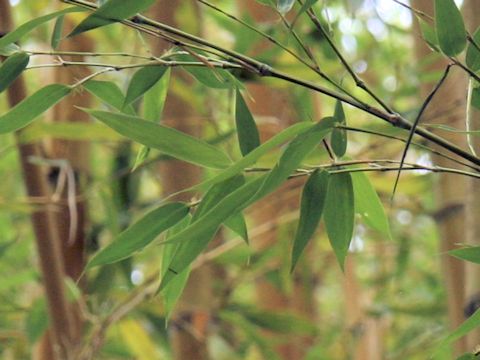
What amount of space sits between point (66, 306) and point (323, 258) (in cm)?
57

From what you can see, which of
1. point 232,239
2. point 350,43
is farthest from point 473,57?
point 350,43

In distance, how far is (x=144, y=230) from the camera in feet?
1.51

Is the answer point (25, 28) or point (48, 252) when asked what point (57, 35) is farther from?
point (48, 252)

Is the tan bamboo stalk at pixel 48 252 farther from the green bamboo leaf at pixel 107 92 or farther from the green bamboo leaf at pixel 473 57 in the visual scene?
the green bamboo leaf at pixel 473 57

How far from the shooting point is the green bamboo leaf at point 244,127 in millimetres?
453

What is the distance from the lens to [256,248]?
1.16 meters

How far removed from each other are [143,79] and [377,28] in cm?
100

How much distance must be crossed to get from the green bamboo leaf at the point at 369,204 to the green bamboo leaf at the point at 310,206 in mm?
69

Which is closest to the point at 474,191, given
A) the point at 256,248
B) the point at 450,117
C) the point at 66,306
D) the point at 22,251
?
the point at 450,117

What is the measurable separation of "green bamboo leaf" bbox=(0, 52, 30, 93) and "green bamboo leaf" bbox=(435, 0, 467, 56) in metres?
0.20

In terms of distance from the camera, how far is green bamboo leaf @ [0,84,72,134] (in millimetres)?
452

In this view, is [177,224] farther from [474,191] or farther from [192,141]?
[474,191]

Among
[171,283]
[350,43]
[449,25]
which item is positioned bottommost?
[171,283]

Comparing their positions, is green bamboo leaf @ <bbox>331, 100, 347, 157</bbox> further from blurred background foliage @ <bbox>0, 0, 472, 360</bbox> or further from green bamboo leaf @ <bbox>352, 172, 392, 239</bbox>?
blurred background foliage @ <bbox>0, 0, 472, 360</bbox>
